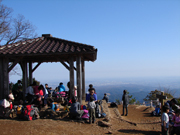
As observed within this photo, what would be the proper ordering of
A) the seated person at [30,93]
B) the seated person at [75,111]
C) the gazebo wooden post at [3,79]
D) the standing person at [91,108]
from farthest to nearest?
the gazebo wooden post at [3,79]
the seated person at [30,93]
the seated person at [75,111]
the standing person at [91,108]

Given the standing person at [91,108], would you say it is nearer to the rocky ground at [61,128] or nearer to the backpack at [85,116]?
the rocky ground at [61,128]

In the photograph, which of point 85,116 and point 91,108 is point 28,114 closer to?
point 85,116

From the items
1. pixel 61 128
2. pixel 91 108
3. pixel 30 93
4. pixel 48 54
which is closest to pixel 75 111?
pixel 91 108

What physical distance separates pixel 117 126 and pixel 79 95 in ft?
7.25

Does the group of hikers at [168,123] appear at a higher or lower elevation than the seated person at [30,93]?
lower

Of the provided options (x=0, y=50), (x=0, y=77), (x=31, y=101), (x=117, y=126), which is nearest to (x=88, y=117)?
(x=117, y=126)

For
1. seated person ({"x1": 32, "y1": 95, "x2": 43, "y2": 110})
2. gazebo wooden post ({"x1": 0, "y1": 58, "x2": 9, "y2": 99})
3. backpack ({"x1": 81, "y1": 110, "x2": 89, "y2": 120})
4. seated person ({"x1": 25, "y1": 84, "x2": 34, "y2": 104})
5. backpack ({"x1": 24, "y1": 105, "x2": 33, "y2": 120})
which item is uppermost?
gazebo wooden post ({"x1": 0, "y1": 58, "x2": 9, "y2": 99})

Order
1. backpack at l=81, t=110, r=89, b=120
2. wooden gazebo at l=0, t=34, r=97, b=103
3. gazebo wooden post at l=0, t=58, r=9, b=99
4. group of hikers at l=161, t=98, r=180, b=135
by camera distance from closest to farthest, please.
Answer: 1. group of hikers at l=161, t=98, r=180, b=135
2. backpack at l=81, t=110, r=89, b=120
3. wooden gazebo at l=0, t=34, r=97, b=103
4. gazebo wooden post at l=0, t=58, r=9, b=99

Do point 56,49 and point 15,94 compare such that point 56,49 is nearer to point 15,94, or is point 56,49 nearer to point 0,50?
point 0,50

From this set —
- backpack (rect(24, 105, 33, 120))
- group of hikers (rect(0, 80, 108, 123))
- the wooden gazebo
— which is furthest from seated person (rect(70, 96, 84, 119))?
backpack (rect(24, 105, 33, 120))

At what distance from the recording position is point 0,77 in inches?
298

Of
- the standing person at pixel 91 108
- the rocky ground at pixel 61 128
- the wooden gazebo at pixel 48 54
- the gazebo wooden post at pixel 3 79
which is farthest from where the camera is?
the gazebo wooden post at pixel 3 79

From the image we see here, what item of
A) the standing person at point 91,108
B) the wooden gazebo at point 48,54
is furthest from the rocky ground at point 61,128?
the wooden gazebo at point 48,54

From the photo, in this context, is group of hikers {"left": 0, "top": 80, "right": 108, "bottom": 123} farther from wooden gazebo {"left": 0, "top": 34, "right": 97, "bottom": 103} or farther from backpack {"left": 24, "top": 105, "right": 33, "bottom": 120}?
wooden gazebo {"left": 0, "top": 34, "right": 97, "bottom": 103}
